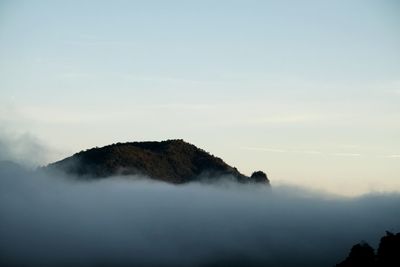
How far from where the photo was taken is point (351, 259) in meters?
161

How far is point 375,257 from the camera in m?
159

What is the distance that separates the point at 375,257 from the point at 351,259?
188 inches

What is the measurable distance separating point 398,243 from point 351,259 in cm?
1053

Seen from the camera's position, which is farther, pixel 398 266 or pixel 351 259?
pixel 351 259

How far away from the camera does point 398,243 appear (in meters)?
156

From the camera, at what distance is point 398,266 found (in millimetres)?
150500

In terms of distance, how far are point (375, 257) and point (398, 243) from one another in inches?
242

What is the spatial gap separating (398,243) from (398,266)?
6.25 metres

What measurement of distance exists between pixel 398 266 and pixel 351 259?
41.8 ft
